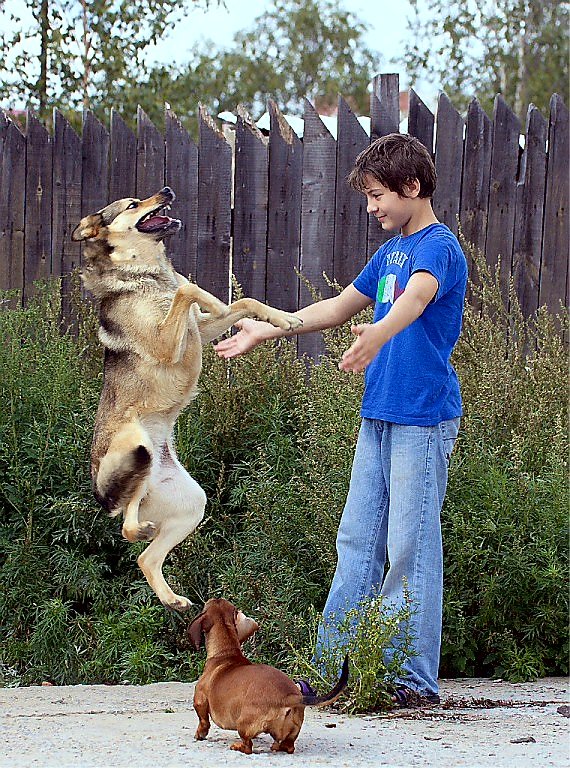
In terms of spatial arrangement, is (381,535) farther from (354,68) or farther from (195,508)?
(354,68)

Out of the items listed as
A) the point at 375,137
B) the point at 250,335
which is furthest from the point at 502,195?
the point at 250,335

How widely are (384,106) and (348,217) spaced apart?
2.76 feet

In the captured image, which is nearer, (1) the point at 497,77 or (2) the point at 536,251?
(2) the point at 536,251

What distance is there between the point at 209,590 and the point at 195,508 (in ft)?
7.07

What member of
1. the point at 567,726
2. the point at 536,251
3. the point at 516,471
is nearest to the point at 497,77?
the point at 536,251

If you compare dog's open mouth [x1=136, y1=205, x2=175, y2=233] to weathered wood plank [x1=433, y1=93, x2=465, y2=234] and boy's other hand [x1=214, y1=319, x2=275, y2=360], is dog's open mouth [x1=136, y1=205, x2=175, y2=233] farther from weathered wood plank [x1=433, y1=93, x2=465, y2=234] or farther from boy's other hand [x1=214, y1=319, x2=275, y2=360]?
weathered wood plank [x1=433, y1=93, x2=465, y2=234]

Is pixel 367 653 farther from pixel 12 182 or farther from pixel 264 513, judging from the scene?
pixel 12 182

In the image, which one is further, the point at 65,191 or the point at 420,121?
the point at 65,191

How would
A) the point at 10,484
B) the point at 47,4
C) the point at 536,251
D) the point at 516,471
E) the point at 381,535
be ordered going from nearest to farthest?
1. the point at 381,535
2. the point at 516,471
3. the point at 10,484
4. the point at 536,251
5. the point at 47,4

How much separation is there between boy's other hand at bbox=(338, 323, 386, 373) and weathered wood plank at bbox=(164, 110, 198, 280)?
403cm

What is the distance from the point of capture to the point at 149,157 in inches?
315

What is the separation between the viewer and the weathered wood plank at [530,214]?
802cm

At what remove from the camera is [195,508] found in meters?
3.95

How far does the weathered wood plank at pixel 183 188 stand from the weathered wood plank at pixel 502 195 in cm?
216
